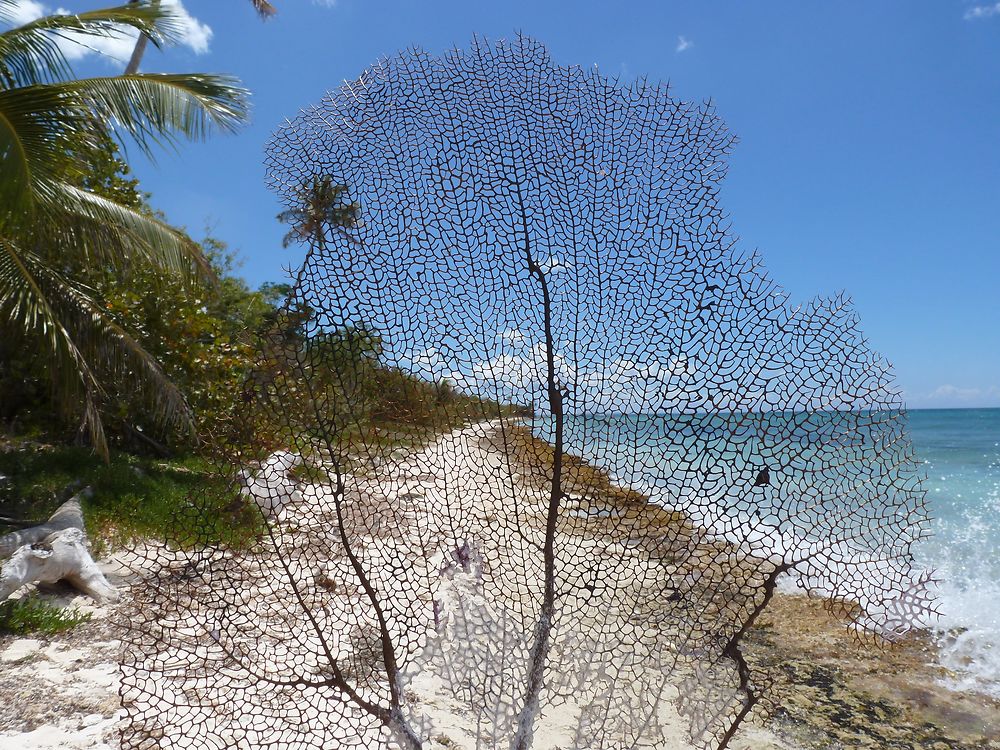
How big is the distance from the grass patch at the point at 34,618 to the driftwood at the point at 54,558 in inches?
4.1

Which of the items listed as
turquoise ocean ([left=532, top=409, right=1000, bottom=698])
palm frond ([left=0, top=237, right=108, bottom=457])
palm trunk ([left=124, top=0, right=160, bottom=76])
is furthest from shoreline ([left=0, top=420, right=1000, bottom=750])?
palm trunk ([left=124, top=0, right=160, bottom=76])

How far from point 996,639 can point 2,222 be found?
33.3 ft

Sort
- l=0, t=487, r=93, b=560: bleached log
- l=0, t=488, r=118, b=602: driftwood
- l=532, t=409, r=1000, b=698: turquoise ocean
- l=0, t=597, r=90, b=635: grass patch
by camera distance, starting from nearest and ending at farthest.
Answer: l=532, t=409, r=1000, b=698: turquoise ocean < l=0, t=597, r=90, b=635: grass patch < l=0, t=488, r=118, b=602: driftwood < l=0, t=487, r=93, b=560: bleached log

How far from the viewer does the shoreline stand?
7.48 ft

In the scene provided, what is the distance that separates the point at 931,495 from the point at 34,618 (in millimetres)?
16988

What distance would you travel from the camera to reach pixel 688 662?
2.25 metres

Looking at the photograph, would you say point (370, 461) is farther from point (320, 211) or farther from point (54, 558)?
point (54, 558)

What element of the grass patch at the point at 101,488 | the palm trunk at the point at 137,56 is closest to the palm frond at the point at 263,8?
the palm trunk at the point at 137,56

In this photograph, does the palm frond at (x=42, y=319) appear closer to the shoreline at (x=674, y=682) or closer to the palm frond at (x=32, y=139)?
the palm frond at (x=32, y=139)

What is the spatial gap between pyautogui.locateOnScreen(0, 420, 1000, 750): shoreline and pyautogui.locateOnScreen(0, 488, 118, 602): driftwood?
137 mm

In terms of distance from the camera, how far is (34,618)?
13.0 feet

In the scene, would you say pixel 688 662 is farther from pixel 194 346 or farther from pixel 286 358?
pixel 194 346

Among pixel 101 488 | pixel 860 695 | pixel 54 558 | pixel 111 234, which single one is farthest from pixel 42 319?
pixel 860 695

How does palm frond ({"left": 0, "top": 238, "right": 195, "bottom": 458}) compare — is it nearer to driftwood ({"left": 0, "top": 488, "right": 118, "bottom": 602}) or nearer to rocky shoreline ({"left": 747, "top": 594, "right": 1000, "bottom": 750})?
driftwood ({"left": 0, "top": 488, "right": 118, "bottom": 602})
